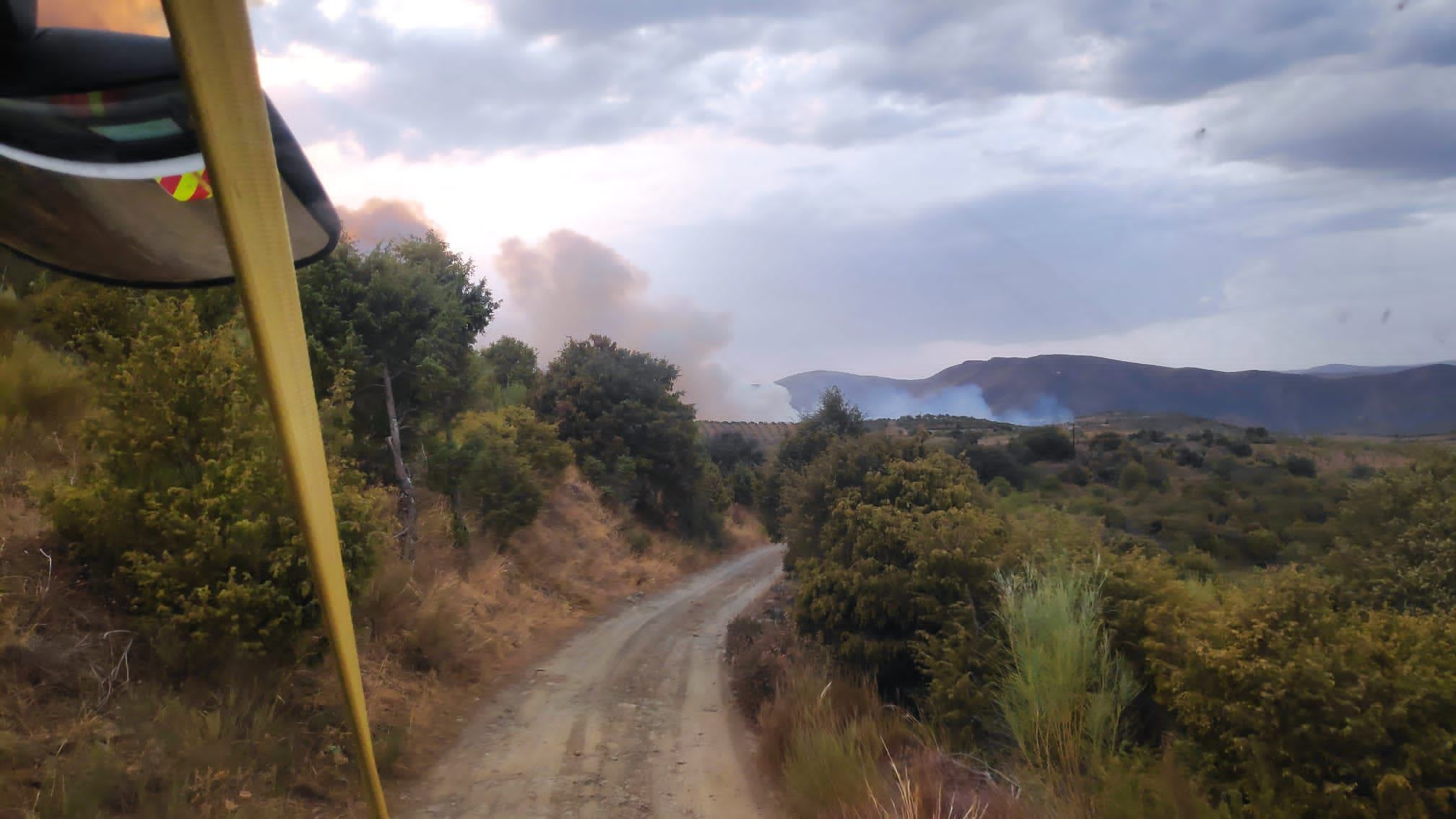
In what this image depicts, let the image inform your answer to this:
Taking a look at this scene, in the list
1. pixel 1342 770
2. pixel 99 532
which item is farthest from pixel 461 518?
pixel 1342 770

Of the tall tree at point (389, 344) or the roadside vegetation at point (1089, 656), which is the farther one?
the tall tree at point (389, 344)

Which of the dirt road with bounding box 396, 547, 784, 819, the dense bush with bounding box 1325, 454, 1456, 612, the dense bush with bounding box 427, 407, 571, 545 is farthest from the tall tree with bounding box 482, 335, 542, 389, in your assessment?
the dense bush with bounding box 1325, 454, 1456, 612

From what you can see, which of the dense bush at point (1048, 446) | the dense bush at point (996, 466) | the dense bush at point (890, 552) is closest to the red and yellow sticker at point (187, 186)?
the dense bush at point (890, 552)

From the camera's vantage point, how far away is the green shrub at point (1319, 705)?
14.7 ft

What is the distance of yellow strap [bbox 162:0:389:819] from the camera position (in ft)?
2.49

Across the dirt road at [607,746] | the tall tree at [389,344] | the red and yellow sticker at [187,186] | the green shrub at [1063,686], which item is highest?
the tall tree at [389,344]

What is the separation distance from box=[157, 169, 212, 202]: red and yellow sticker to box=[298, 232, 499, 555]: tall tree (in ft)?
40.3

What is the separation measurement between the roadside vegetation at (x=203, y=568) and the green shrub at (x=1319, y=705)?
652 centimetres

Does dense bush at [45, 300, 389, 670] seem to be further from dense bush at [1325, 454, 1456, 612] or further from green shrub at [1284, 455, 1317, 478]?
green shrub at [1284, 455, 1317, 478]

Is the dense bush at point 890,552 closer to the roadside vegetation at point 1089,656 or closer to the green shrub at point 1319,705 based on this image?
the roadside vegetation at point 1089,656

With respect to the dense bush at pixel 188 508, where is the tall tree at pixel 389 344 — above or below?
above

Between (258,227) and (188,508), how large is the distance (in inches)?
296

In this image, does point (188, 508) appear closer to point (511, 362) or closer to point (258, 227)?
point (258, 227)

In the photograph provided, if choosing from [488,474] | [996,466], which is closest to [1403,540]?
[488,474]
